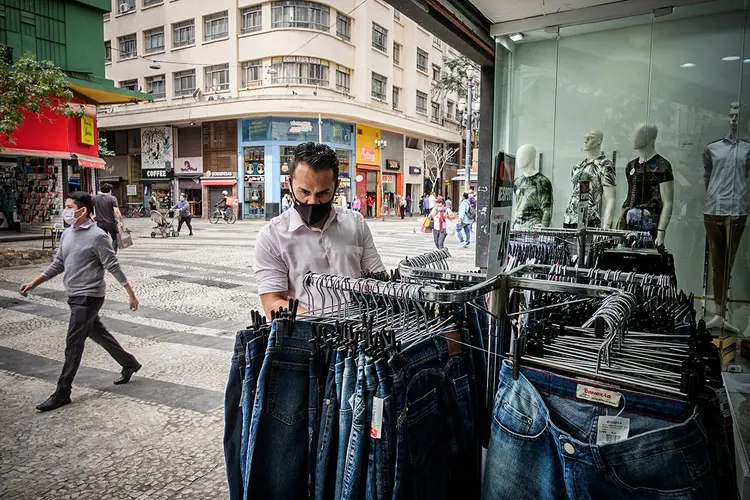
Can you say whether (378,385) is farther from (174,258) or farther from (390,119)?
(390,119)

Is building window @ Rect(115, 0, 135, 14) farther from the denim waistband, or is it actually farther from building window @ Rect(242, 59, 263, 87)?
→ the denim waistband

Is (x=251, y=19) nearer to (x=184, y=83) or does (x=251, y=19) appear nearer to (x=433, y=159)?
(x=184, y=83)

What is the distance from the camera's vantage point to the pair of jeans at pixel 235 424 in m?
1.93

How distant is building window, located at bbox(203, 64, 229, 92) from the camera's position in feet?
93.6

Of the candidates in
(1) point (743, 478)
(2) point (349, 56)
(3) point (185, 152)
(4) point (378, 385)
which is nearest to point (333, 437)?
(4) point (378, 385)

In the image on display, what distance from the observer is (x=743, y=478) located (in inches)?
65.1

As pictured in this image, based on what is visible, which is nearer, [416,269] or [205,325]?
[416,269]

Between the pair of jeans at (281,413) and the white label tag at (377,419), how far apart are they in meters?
0.31

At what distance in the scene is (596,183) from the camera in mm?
5820

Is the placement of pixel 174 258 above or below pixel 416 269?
below

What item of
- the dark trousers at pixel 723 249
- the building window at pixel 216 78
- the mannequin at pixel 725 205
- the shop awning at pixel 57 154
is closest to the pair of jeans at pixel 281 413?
the mannequin at pixel 725 205

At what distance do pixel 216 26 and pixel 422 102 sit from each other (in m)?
14.1

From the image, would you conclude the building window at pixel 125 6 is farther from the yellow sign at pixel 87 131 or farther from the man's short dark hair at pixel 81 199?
the man's short dark hair at pixel 81 199

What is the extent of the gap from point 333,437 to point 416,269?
81cm
